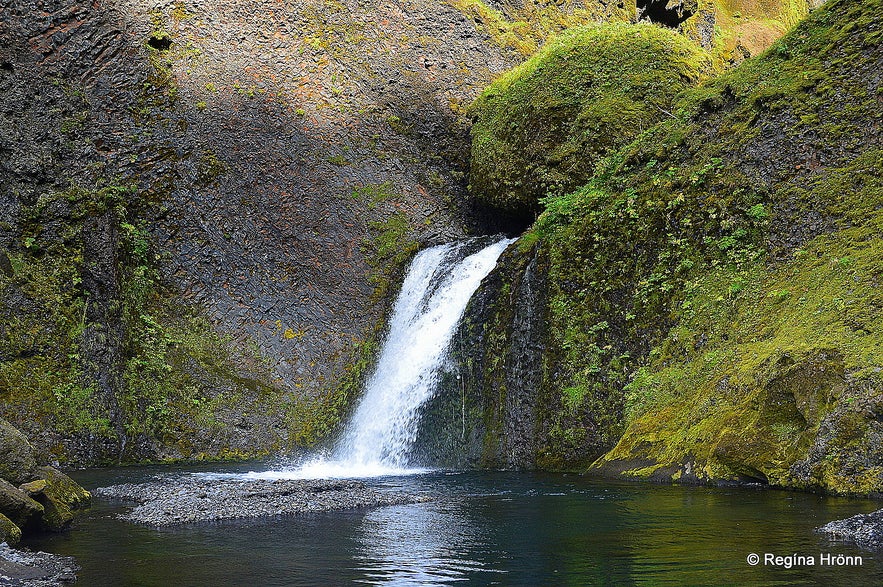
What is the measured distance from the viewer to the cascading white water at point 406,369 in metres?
17.3

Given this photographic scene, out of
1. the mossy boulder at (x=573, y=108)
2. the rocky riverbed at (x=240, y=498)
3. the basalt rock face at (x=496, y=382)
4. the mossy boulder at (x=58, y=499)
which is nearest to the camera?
the mossy boulder at (x=58, y=499)

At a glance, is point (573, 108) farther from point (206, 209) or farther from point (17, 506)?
point (17, 506)

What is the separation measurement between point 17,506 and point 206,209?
623 inches

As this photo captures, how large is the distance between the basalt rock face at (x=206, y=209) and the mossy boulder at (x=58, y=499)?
7.97 meters

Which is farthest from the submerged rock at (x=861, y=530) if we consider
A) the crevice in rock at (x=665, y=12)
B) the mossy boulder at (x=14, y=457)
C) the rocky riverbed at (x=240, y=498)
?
the crevice in rock at (x=665, y=12)

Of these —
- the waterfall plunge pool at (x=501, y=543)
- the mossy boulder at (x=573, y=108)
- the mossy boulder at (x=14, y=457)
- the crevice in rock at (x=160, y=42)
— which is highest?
the crevice in rock at (x=160, y=42)

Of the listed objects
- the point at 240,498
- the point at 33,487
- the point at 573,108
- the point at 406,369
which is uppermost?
the point at 573,108

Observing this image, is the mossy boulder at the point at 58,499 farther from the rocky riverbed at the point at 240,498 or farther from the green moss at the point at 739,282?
the green moss at the point at 739,282

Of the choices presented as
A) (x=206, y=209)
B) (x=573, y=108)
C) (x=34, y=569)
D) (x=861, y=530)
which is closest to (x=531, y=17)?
(x=573, y=108)

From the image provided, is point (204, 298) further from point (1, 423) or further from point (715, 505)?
point (715, 505)

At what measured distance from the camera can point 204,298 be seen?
73.0ft

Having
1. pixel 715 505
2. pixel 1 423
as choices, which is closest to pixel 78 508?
pixel 1 423

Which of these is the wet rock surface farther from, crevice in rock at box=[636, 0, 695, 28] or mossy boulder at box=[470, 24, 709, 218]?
crevice in rock at box=[636, 0, 695, 28]

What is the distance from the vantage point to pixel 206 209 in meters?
23.4
